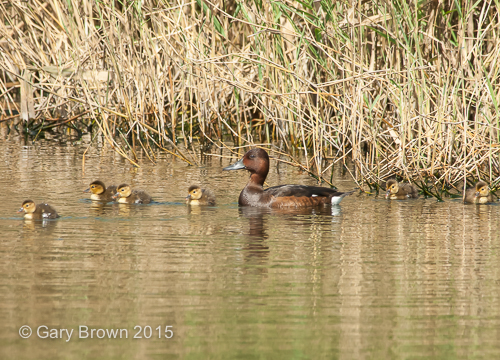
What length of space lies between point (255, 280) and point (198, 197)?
9.53ft

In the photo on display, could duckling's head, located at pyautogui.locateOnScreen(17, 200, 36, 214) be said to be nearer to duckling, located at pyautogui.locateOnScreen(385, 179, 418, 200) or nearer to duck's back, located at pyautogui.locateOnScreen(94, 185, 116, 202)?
duck's back, located at pyautogui.locateOnScreen(94, 185, 116, 202)

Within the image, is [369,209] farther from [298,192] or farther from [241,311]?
[241,311]

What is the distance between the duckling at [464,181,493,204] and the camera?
25.3ft

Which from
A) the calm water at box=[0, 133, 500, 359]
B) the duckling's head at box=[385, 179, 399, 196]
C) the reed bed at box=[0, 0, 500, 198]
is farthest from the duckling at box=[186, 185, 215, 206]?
the duckling's head at box=[385, 179, 399, 196]

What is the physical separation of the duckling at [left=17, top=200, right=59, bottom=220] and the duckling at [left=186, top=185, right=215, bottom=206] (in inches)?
55.6

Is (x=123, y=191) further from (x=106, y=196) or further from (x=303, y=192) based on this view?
(x=303, y=192)

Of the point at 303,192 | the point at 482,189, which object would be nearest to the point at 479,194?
the point at 482,189

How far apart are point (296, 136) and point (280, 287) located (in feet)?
19.7

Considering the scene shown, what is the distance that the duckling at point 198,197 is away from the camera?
304 inches

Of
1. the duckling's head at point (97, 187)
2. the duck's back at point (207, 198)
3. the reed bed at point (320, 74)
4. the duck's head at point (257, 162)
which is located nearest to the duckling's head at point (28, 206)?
the duckling's head at point (97, 187)

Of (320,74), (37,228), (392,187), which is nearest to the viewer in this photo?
(37,228)

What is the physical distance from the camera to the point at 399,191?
26.5ft

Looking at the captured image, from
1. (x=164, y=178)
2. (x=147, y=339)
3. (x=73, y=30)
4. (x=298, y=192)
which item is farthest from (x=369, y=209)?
(x=73, y=30)

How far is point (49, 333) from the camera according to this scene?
3.94m
